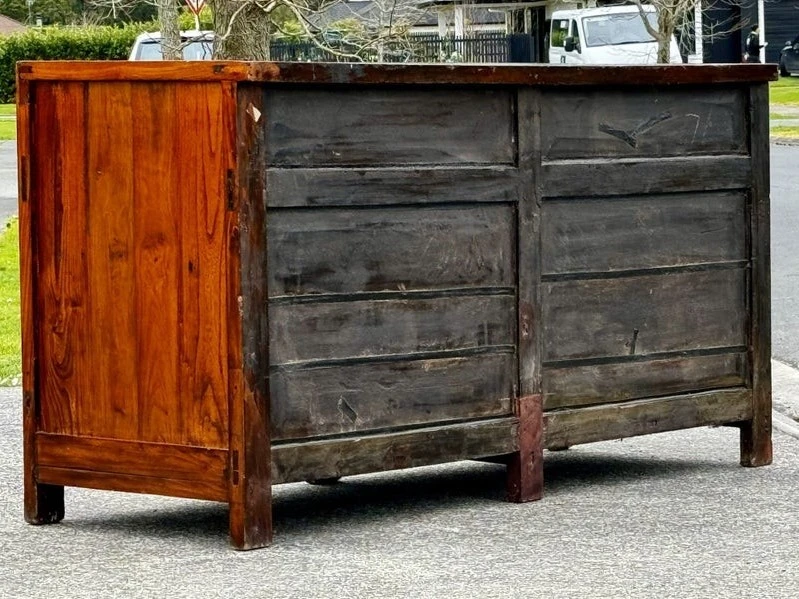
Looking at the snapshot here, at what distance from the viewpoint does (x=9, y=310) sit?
1231 centimetres

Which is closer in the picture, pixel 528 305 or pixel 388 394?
pixel 388 394

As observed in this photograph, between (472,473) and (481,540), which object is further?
(472,473)

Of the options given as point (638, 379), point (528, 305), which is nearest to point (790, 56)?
point (638, 379)

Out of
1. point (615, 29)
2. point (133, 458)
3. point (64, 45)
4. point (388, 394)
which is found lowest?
point (133, 458)

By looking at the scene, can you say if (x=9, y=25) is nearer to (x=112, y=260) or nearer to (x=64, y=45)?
(x=64, y=45)

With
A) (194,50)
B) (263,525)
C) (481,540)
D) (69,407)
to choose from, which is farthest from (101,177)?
(194,50)

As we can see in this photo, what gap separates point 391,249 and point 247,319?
2.07ft

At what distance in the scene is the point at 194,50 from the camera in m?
29.9

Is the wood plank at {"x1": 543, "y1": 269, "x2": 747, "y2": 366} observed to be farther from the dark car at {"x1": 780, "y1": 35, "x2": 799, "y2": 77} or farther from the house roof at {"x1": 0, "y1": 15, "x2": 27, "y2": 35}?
the house roof at {"x1": 0, "y1": 15, "x2": 27, "y2": 35}

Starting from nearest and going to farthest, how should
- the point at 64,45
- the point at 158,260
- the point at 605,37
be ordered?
the point at 158,260
the point at 605,37
the point at 64,45

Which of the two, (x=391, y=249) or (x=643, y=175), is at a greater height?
(x=643, y=175)

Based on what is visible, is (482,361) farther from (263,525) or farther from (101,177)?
(101,177)

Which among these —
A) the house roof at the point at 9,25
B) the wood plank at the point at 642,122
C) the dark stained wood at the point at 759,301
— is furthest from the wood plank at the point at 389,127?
the house roof at the point at 9,25

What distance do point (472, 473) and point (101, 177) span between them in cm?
199
